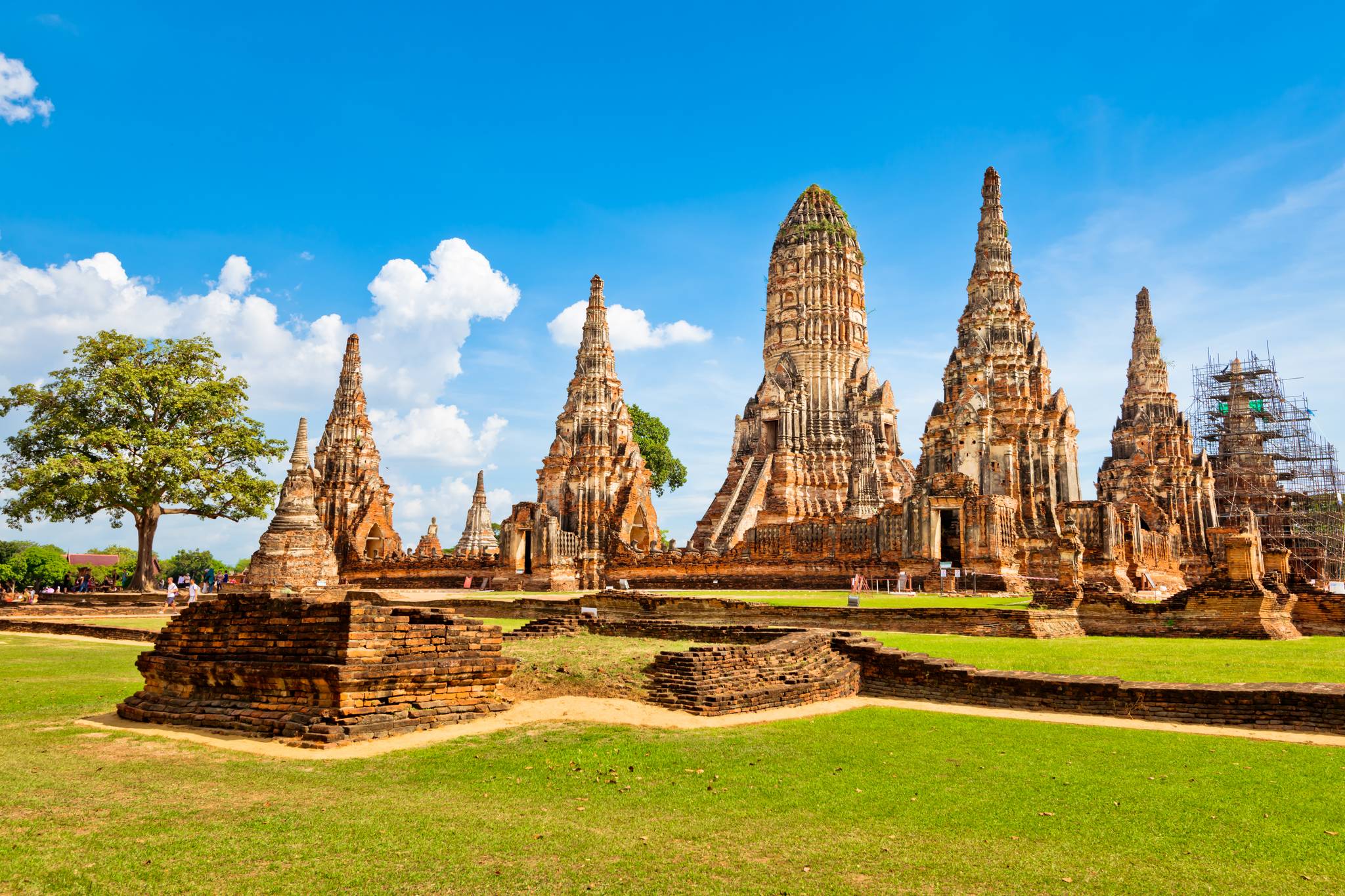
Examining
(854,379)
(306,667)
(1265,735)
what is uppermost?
(854,379)

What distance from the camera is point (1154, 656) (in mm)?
13906

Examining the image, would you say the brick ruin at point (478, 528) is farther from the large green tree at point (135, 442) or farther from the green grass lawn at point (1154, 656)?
the green grass lawn at point (1154, 656)

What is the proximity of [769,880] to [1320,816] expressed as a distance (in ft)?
12.6

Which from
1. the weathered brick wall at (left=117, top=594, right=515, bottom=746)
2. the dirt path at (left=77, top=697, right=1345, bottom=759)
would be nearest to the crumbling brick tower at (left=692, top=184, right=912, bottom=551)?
the dirt path at (left=77, top=697, right=1345, bottom=759)

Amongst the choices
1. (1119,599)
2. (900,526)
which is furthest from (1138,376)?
(1119,599)

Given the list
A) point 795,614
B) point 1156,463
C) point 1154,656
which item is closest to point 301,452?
point 795,614

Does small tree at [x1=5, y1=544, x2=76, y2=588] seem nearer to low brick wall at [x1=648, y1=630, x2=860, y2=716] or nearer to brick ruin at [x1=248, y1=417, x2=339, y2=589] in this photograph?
brick ruin at [x1=248, y1=417, x2=339, y2=589]

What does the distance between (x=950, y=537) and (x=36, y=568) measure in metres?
49.0

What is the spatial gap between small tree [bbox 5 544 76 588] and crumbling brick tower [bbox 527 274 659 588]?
89.3ft

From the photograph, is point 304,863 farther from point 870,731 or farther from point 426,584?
point 426,584

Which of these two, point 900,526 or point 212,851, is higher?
point 900,526

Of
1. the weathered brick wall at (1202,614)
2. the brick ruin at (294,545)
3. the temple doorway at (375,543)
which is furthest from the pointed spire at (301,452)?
the weathered brick wall at (1202,614)

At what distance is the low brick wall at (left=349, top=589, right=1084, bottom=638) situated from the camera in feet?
58.4

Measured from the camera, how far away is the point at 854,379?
45.9 metres
